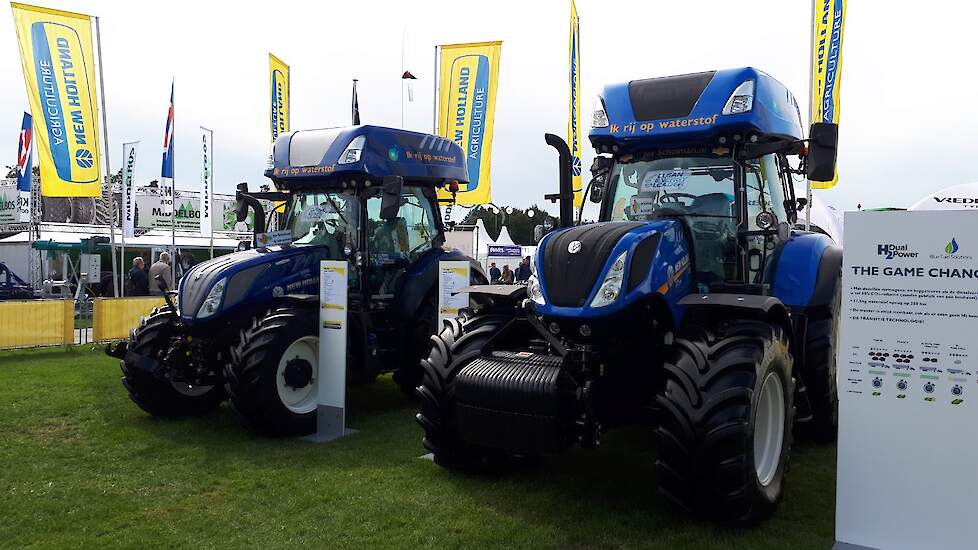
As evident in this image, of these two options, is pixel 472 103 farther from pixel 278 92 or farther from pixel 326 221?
pixel 326 221

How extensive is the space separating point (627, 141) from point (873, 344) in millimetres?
2361

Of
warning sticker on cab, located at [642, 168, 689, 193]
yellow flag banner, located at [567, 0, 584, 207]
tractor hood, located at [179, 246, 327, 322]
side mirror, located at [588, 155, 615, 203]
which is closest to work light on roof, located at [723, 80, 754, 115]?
warning sticker on cab, located at [642, 168, 689, 193]

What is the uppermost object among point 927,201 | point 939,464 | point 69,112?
point 69,112

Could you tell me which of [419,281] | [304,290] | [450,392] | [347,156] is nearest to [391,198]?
[347,156]

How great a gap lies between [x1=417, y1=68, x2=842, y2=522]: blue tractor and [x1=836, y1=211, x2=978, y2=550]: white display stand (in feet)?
1.69

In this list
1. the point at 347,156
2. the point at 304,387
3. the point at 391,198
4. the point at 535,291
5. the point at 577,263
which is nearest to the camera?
the point at 577,263

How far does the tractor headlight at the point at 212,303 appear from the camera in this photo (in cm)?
661

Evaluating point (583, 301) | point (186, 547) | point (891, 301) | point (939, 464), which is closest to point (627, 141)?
point (583, 301)

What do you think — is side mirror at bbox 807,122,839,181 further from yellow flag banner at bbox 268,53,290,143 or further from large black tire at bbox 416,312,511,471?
yellow flag banner at bbox 268,53,290,143

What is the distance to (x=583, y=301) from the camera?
4.27 m

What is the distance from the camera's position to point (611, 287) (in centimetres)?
425

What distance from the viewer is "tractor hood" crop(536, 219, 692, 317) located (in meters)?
4.26

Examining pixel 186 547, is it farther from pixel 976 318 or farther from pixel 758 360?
pixel 976 318

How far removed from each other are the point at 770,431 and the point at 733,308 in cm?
82
